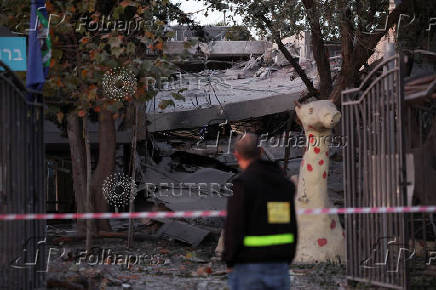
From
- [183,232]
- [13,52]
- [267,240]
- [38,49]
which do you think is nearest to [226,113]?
[183,232]

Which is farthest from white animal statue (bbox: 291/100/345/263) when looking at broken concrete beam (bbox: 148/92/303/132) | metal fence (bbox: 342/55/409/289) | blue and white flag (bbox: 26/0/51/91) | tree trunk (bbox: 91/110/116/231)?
broken concrete beam (bbox: 148/92/303/132)

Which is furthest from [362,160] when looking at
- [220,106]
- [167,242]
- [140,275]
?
[220,106]

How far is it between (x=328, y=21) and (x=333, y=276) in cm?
700

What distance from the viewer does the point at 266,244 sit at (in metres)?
5.27

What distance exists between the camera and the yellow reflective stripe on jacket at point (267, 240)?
523 cm

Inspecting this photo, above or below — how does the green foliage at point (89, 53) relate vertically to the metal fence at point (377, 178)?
above

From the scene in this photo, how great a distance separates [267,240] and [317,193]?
5.13 m

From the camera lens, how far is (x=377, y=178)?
820 cm

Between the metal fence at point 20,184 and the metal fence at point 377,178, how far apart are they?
141 inches

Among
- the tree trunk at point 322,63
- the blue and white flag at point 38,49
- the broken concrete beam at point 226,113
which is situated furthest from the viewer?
the broken concrete beam at point 226,113

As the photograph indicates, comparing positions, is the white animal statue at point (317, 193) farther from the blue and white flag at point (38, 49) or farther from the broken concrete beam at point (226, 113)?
the broken concrete beam at point (226, 113)

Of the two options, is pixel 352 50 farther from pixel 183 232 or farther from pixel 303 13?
pixel 183 232

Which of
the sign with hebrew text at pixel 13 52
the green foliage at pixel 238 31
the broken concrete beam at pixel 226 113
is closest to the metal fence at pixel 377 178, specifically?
the sign with hebrew text at pixel 13 52

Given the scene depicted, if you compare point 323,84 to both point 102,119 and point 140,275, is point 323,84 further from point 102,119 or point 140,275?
point 140,275
